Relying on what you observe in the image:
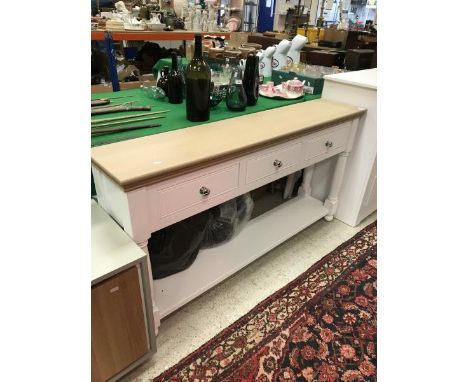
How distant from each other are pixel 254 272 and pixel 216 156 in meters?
0.78

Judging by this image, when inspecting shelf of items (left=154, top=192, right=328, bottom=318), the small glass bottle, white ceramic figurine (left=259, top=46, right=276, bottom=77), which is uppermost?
white ceramic figurine (left=259, top=46, right=276, bottom=77)

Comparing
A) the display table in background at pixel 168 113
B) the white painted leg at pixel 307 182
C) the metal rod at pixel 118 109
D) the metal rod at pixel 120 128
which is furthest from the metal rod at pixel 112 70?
the white painted leg at pixel 307 182

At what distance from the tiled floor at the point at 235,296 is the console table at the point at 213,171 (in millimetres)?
107

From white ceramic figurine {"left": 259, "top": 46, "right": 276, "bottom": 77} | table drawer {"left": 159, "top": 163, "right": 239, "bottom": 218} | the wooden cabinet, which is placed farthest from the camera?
white ceramic figurine {"left": 259, "top": 46, "right": 276, "bottom": 77}

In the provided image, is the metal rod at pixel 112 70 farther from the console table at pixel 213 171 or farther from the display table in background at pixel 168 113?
the console table at pixel 213 171

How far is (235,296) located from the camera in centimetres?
143

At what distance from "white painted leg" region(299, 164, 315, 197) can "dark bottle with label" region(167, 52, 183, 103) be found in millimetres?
972

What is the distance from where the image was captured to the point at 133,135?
1100 mm

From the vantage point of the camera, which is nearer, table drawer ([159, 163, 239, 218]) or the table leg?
table drawer ([159, 163, 239, 218])

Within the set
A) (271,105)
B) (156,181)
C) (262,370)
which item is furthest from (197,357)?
(271,105)

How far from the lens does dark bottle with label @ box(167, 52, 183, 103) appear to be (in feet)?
4.59

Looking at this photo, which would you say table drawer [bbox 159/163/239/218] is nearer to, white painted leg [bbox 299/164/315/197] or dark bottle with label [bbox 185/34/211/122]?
dark bottle with label [bbox 185/34/211/122]

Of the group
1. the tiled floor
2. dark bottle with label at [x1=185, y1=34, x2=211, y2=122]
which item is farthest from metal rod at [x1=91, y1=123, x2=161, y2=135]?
the tiled floor
